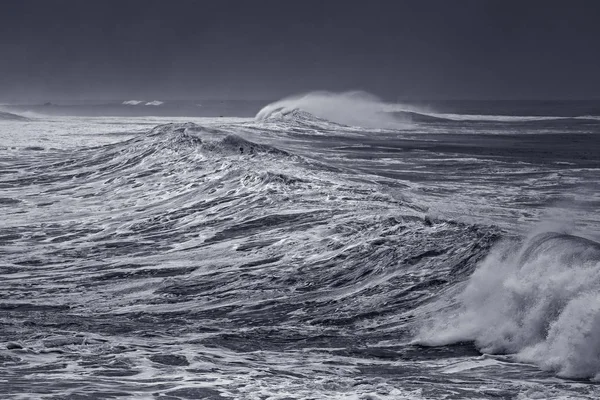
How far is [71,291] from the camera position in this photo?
13.0m

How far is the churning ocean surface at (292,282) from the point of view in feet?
29.9

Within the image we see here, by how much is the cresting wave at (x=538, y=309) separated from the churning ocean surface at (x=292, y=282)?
3 centimetres

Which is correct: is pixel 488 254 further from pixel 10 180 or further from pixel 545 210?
pixel 10 180

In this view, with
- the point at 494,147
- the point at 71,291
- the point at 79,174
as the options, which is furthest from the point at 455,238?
the point at 494,147

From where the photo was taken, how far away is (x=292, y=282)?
13383mm

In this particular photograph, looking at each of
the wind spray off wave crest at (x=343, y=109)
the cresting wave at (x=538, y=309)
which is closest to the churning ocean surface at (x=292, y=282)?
the cresting wave at (x=538, y=309)

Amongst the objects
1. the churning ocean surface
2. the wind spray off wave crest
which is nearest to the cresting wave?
the churning ocean surface

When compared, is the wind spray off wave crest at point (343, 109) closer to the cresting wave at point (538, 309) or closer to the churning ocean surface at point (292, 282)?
the churning ocean surface at point (292, 282)

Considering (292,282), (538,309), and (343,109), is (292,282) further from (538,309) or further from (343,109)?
(343,109)

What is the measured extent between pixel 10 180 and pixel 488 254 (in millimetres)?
15387

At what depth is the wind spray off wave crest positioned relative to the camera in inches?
2308

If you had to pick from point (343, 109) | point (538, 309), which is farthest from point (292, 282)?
point (343, 109)

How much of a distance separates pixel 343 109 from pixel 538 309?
53952mm

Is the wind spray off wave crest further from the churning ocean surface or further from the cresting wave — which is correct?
→ the cresting wave
